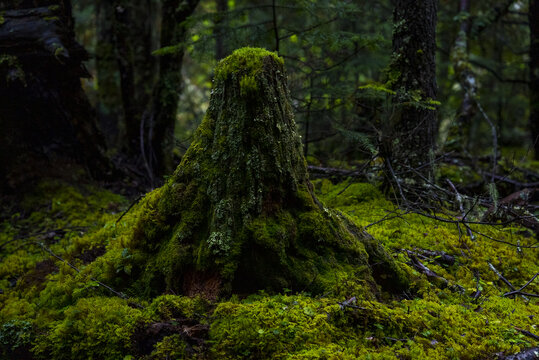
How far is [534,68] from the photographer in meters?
10.7

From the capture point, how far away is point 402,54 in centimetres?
591

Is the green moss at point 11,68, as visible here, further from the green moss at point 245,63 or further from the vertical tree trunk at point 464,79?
the vertical tree trunk at point 464,79

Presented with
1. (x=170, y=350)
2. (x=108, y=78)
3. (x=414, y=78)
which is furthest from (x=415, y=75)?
(x=108, y=78)

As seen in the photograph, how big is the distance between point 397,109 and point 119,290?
4.94 metres

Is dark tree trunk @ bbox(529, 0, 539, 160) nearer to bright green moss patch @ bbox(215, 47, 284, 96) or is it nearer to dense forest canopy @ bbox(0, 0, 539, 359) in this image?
dense forest canopy @ bbox(0, 0, 539, 359)

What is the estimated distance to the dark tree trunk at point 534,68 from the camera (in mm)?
10484

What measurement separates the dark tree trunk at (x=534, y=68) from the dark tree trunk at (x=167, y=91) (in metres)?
9.98

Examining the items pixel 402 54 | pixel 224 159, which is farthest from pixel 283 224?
pixel 402 54

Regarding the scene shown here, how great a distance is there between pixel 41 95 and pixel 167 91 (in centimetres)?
249

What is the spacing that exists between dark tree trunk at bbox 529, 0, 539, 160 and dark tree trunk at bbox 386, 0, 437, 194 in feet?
22.8

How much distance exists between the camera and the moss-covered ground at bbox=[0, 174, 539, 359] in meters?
2.54

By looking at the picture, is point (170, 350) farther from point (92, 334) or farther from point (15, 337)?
point (15, 337)

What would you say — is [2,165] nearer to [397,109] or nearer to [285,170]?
[285,170]

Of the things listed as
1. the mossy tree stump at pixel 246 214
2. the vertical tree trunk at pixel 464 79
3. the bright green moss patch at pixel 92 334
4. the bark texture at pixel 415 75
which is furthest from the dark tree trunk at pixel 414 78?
the bright green moss patch at pixel 92 334
